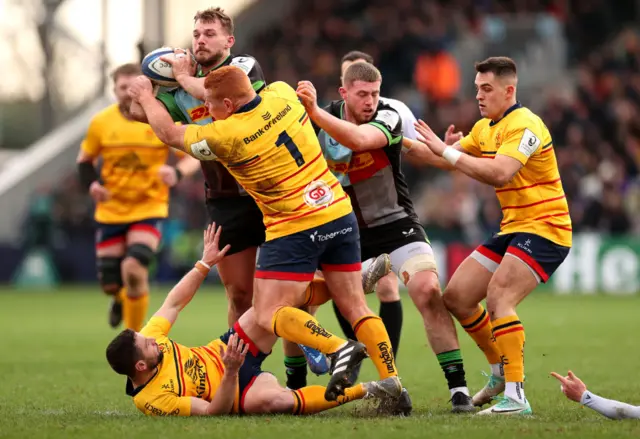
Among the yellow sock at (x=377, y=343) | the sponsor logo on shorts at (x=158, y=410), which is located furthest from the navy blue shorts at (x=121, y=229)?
the yellow sock at (x=377, y=343)

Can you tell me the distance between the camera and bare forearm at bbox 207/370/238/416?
721cm

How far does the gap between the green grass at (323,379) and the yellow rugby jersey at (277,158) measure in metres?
1.30

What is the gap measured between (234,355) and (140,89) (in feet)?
6.67

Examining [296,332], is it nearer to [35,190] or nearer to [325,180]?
[325,180]

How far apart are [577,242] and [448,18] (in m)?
A: 8.69

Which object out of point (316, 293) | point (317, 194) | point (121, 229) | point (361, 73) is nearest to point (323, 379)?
point (316, 293)

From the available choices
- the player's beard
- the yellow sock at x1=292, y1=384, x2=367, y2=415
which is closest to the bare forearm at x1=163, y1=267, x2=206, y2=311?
the yellow sock at x1=292, y1=384, x2=367, y2=415

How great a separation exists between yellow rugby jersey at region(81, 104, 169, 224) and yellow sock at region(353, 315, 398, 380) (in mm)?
5006

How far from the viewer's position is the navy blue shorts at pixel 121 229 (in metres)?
12.0

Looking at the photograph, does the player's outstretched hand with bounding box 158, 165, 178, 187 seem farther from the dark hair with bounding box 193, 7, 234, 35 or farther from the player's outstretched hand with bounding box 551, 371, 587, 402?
the player's outstretched hand with bounding box 551, 371, 587, 402

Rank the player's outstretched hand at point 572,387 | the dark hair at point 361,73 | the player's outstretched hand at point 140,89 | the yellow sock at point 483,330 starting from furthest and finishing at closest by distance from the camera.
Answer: the yellow sock at point 483,330 → the dark hair at point 361,73 → the player's outstretched hand at point 140,89 → the player's outstretched hand at point 572,387

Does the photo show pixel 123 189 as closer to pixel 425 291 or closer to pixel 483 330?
pixel 425 291

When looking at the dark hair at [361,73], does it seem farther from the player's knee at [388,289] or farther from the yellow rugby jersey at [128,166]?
the yellow rugby jersey at [128,166]

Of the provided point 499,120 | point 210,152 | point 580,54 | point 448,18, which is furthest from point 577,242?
Answer: point 210,152
